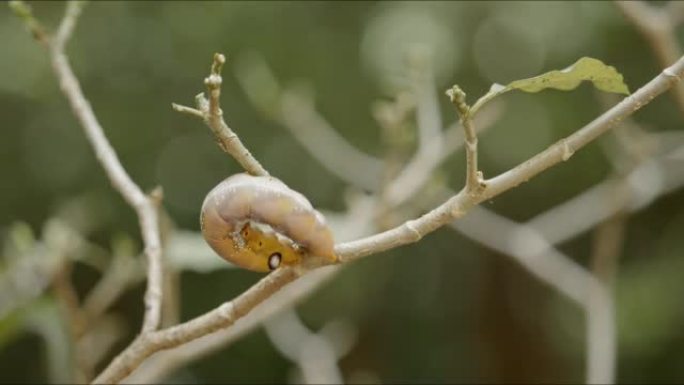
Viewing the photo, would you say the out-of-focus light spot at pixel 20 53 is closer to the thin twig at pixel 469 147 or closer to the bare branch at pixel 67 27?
the bare branch at pixel 67 27

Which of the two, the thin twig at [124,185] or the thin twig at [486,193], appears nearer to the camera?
the thin twig at [486,193]

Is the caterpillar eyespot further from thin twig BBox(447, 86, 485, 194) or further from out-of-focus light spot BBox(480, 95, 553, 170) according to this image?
out-of-focus light spot BBox(480, 95, 553, 170)

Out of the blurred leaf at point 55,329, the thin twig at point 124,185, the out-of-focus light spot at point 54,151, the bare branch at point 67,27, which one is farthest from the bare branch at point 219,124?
the out-of-focus light spot at point 54,151

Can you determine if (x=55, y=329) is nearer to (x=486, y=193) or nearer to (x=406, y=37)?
(x=486, y=193)

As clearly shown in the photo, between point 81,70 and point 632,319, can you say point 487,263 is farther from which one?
point 81,70

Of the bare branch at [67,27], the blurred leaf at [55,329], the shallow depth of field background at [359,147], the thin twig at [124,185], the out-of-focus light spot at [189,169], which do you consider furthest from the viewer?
the out-of-focus light spot at [189,169]

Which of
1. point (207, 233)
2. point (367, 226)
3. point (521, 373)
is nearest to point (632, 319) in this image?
point (521, 373)

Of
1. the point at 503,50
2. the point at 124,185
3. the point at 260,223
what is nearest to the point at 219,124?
the point at 260,223

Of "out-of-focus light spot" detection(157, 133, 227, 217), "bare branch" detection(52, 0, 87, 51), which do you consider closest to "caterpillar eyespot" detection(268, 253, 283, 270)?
"bare branch" detection(52, 0, 87, 51)
